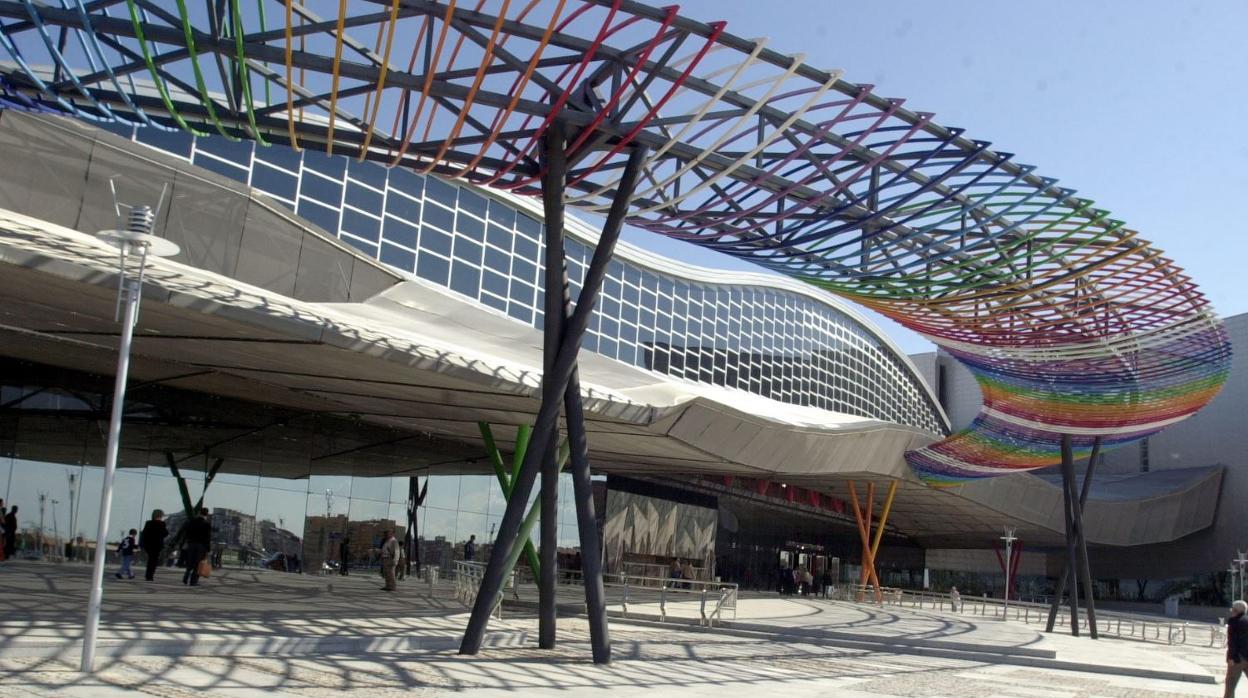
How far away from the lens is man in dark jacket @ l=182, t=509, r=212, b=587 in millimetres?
18058

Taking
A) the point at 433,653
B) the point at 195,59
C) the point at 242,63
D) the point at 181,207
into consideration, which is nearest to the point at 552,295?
the point at 433,653

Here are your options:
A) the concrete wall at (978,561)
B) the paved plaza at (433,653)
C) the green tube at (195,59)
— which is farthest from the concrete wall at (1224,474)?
the green tube at (195,59)

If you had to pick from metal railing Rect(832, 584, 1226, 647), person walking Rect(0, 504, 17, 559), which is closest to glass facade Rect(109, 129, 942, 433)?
person walking Rect(0, 504, 17, 559)

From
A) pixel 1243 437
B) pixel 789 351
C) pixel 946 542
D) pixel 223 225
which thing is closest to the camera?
pixel 223 225

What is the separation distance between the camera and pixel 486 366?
51.0 feet

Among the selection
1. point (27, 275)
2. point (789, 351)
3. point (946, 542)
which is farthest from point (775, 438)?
point (946, 542)

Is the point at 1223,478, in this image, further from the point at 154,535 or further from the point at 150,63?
the point at 150,63

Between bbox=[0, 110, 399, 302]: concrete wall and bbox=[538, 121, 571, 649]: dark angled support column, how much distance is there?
660 cm

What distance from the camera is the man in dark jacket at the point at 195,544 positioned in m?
18.1

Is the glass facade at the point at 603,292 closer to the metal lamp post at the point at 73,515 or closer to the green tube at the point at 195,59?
the metal lamp post at the point at 73,515

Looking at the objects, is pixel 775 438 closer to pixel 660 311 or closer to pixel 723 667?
pixel 723 667

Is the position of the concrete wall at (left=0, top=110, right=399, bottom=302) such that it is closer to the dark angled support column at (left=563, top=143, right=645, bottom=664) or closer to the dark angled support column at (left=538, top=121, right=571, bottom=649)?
the dark angled support column at (left=538, top=121, right=571, bottom=649)

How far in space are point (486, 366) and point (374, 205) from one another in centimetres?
1410

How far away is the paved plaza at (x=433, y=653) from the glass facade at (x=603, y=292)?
363 inches
